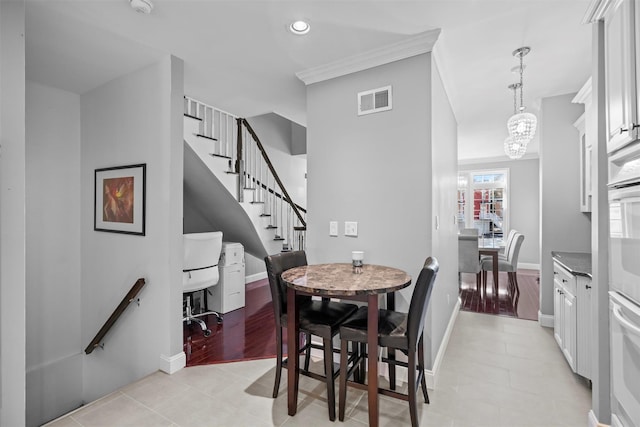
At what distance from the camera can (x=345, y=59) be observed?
2641 mm

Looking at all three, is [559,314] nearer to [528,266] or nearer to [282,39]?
[282,39]

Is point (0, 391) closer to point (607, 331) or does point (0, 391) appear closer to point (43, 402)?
point (43, 402)

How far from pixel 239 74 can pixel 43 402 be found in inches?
150

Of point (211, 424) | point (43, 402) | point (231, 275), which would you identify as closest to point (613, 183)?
point (211, 424)

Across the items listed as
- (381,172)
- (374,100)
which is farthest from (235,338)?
(374,100)

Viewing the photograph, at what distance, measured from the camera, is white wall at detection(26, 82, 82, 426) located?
10.3ft

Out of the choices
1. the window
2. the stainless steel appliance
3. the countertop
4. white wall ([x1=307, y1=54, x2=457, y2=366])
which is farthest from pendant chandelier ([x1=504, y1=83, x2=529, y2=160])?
the window

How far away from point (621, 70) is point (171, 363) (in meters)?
3.53

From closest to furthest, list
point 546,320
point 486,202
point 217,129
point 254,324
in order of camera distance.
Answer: point 546,320, point 254,324, point 217,129, point 486,202

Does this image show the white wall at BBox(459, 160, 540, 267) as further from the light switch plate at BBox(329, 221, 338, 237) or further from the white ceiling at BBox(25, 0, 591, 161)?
the light switch plate at BBox(329, 221, 338, 237)

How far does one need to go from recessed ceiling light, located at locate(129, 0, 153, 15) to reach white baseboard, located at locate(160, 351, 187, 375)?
2619mm

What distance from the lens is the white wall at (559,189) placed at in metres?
3.41

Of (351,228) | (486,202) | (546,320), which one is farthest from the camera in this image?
(486,202)

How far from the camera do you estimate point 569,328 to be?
8.36 feet
